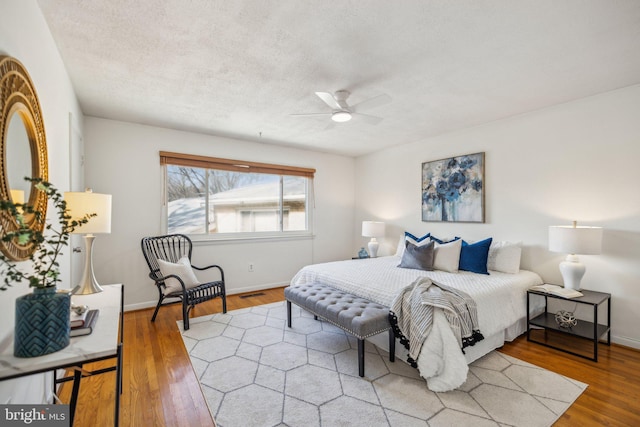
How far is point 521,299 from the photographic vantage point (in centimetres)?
300

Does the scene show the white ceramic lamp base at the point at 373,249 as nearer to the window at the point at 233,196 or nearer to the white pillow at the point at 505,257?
the window at the point at 233,196

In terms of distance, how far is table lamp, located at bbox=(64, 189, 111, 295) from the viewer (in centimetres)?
195

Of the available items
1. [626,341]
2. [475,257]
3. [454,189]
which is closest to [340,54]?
[475,257]

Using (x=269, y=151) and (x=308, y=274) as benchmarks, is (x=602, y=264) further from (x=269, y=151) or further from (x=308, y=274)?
(x=269, y=151)

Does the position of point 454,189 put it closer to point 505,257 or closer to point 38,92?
point 505,257

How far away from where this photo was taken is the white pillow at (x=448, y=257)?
3527 millimetres

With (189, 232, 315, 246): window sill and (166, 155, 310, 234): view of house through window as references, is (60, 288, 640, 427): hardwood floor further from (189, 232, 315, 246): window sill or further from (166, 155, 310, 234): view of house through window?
(166, 155, 310, 234): view of house through window

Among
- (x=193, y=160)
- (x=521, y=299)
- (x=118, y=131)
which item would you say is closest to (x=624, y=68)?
(x=521, y=299)

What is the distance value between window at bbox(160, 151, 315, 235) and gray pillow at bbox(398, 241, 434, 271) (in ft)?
7.47

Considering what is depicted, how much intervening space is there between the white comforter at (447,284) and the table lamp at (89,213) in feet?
7.13

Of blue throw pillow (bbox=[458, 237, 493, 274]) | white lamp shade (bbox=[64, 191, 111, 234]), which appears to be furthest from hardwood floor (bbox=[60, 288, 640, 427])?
white lamp shade (bbox=[64, 191, 111, 234])

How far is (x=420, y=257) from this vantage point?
366 centimetres

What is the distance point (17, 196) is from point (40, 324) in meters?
0.59

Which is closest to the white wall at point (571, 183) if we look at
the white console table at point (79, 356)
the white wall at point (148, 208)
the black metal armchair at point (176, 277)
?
the white wall at point (148, 208)
